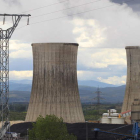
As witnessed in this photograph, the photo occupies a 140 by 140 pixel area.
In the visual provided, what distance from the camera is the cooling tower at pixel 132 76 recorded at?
65.6 m

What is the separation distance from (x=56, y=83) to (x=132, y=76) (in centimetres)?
1366

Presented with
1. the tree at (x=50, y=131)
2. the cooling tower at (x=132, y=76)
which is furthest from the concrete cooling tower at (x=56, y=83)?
the tree at (x=50, y=131)

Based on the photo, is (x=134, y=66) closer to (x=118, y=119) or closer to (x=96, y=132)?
(x=118, y=119)

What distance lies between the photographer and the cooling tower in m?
65.6

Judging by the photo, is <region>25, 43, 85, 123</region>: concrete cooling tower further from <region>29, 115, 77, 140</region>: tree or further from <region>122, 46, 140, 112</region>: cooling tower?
<region>29, 115, 77, 140</region>: tree

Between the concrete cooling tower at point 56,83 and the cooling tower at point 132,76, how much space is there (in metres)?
10.7

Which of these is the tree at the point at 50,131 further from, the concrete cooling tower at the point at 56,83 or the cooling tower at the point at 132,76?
the cooling tower at the point at 132,76

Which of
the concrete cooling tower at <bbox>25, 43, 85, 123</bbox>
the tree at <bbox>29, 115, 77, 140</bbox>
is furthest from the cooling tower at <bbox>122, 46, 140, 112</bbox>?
the tree at <bbox>29, 115, 77, 140</bbox>

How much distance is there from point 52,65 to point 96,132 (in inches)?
A: 549

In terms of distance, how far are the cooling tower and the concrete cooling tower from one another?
10.7 meters

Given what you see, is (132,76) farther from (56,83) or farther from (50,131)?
(50,131)

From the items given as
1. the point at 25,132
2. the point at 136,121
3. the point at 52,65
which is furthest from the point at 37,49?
the point at 136,121

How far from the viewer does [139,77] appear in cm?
6594

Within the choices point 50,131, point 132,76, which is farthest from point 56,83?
point 50,131
